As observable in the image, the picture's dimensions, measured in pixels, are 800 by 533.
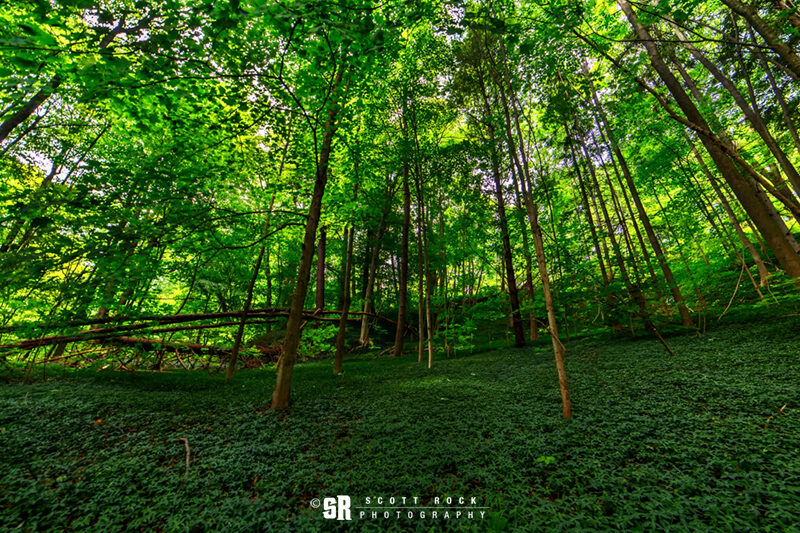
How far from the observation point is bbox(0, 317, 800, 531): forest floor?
1.98m

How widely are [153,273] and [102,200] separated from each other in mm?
2080

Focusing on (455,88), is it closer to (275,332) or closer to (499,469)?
(499,469)

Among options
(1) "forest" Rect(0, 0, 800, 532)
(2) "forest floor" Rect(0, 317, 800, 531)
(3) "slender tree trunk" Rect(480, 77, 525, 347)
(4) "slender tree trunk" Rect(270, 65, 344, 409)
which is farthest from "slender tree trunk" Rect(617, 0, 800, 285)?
(4) "slender tree trunk" Rect(270, 65, 344, 409)

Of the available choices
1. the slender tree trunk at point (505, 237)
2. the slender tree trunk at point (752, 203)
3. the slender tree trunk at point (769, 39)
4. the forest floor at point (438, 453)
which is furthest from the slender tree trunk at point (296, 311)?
the slender tree trunk at point (752, 203)

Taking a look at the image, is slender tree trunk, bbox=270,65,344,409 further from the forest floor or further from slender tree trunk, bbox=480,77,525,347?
slender tree trunk, bbox=480,77,525,347

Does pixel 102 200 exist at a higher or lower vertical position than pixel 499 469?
higher

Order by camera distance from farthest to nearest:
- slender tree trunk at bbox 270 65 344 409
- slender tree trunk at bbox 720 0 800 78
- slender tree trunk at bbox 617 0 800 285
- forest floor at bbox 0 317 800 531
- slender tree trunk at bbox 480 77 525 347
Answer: slender tree trunk at bbox 480 77 525 347, slender tree trunk at bbox 617 0 800 285, slender tree trunk at bbox 270 65 344 409, slender tree trunk at bbox 720 0 800 78, forest floor at bbox 0 317 800 531

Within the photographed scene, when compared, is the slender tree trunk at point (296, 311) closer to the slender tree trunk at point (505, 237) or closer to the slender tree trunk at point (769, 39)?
the slender tree trunk at point (769, 39)

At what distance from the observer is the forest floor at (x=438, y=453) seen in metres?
1.98

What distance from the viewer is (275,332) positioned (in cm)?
1338

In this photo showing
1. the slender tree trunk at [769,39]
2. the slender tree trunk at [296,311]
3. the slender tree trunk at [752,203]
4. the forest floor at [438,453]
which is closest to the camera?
the forest floor at [438,453]

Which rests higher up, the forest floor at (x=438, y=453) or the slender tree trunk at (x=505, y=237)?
the slender tree trunk at (x=505, y=237)

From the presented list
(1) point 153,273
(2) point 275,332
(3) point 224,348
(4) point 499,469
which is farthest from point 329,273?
(4) point 499,469

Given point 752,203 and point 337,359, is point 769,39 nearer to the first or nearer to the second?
point 752,203
